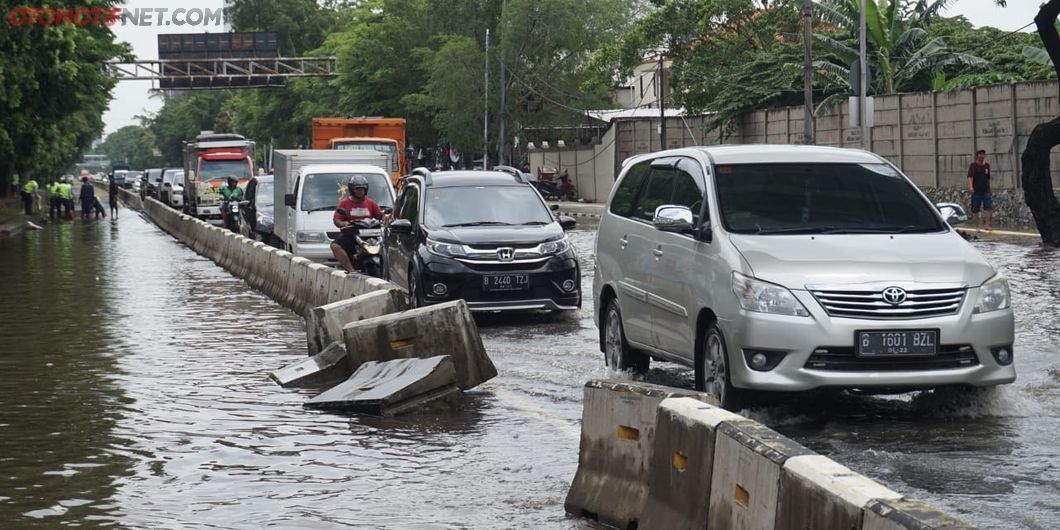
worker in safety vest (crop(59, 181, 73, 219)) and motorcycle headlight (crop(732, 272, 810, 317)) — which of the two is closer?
motorcycle headlight (crop(732, 272, 810, 317))

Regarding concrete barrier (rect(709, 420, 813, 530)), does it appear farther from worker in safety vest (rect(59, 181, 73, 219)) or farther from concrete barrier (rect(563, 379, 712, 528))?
worker in safety vest (rect(59, 181, 73, 219))

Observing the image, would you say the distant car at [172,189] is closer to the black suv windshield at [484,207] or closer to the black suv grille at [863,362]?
the black suv windshield at [484,207]

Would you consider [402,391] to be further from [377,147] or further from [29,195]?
[29,195]

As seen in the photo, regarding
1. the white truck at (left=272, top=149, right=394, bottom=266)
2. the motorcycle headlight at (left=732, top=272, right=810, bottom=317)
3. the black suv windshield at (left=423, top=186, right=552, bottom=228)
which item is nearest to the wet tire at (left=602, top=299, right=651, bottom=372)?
the motorcycle headlight at (left=732, top=272, right=810, bottom=317)

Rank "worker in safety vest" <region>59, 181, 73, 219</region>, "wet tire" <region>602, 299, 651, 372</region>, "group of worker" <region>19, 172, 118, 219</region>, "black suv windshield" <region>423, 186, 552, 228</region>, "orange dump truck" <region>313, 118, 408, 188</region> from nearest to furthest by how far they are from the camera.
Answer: "wet tire" <region>602, 299, 651, 372</region>, "black suv windshield" <region>423, 186, 552, 228</region>, "orange dump truck" <region>313, 118, 408, 188</region>, "group of worker" <region>19, 172, 118, 219</region>, "worker in safety vest" <region>59, 181, 73, 219</region>

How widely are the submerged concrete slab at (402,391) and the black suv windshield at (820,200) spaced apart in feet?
7.03

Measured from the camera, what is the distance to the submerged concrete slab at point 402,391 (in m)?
10.7

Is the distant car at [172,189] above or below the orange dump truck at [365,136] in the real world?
below

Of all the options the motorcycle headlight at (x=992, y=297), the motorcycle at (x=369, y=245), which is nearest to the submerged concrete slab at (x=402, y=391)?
the motorcycle headlight at (x=992, y=297)

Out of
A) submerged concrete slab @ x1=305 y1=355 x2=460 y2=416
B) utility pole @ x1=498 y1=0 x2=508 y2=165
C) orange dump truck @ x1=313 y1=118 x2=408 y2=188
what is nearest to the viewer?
submerged concrete slab @ x1=305 y1=355 x2=460 y2=416

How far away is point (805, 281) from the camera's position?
936cm

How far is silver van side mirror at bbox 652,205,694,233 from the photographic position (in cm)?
1022

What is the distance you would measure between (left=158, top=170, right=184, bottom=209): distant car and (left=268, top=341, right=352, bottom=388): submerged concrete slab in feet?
174

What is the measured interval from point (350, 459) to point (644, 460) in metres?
2.48
